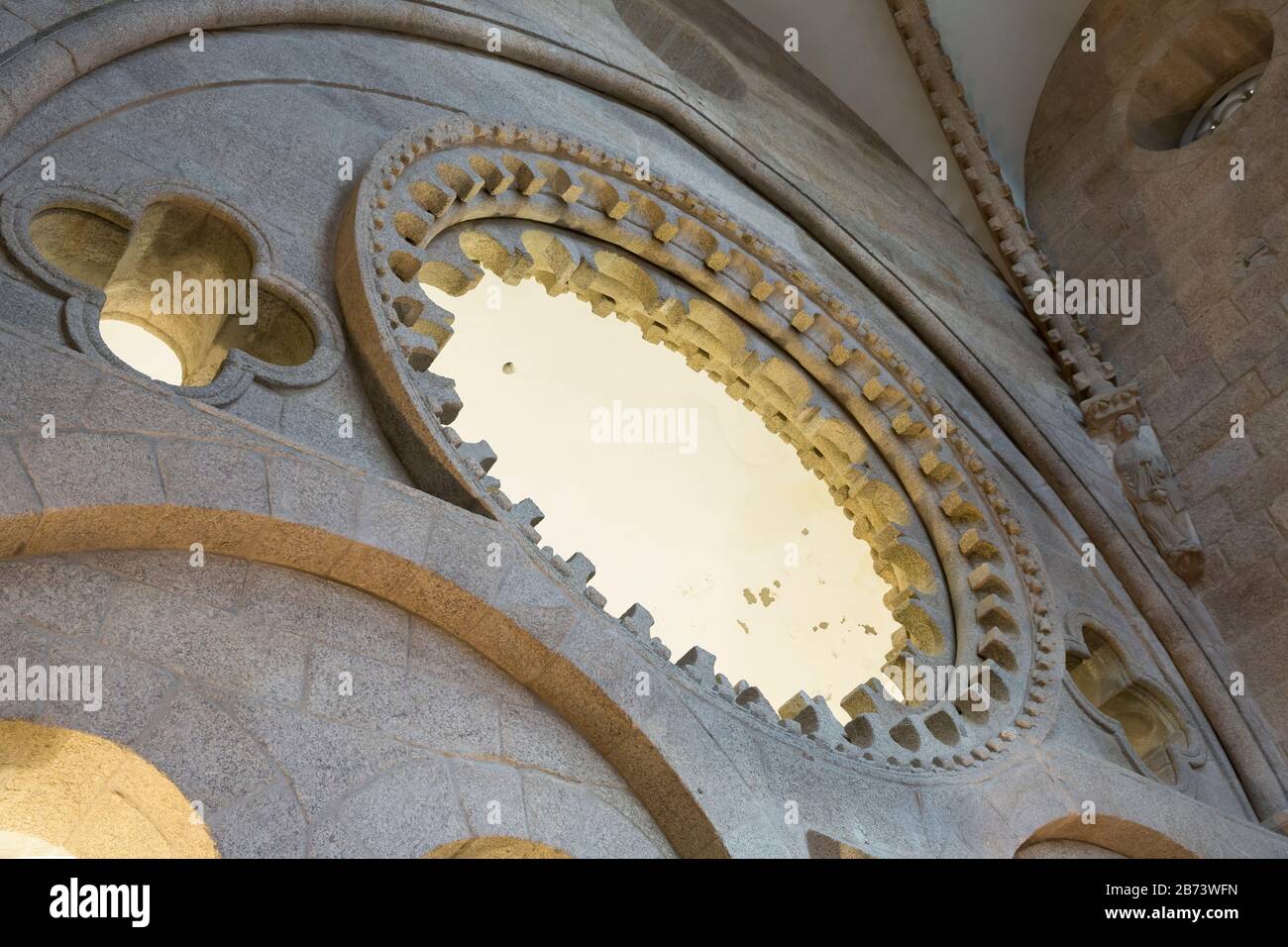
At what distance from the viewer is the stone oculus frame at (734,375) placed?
374 cm

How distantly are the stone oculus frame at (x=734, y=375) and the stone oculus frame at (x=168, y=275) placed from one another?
0.46 feet

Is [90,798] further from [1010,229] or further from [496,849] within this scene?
[1010,229]

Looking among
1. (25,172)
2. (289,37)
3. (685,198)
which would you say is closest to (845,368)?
(685,198)

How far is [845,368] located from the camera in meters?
5.74

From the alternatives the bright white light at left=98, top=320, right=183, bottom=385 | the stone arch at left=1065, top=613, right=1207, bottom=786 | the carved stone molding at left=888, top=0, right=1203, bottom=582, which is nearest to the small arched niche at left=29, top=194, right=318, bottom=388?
the stone arch at left=1065, top=613, right=1207, bottom=786

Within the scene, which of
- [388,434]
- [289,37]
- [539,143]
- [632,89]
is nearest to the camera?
[388,434]

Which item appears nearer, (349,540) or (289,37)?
(349,540)

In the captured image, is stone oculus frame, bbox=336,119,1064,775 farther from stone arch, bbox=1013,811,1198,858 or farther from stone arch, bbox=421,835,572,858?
stone arch, bbox=421,835,572,858

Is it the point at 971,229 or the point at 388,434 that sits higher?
the point at 971,229

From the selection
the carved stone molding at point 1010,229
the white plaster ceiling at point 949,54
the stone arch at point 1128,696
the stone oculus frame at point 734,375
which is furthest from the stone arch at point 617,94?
the white plaster ceiling at point 949,54

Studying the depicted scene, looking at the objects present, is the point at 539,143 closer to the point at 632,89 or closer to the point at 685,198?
the point at 685,198

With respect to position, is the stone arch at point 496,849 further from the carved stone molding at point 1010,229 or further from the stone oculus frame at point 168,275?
the carved stone molding at point 1010,229

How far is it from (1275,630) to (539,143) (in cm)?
380

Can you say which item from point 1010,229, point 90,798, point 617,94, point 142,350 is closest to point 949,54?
point 1010,229
